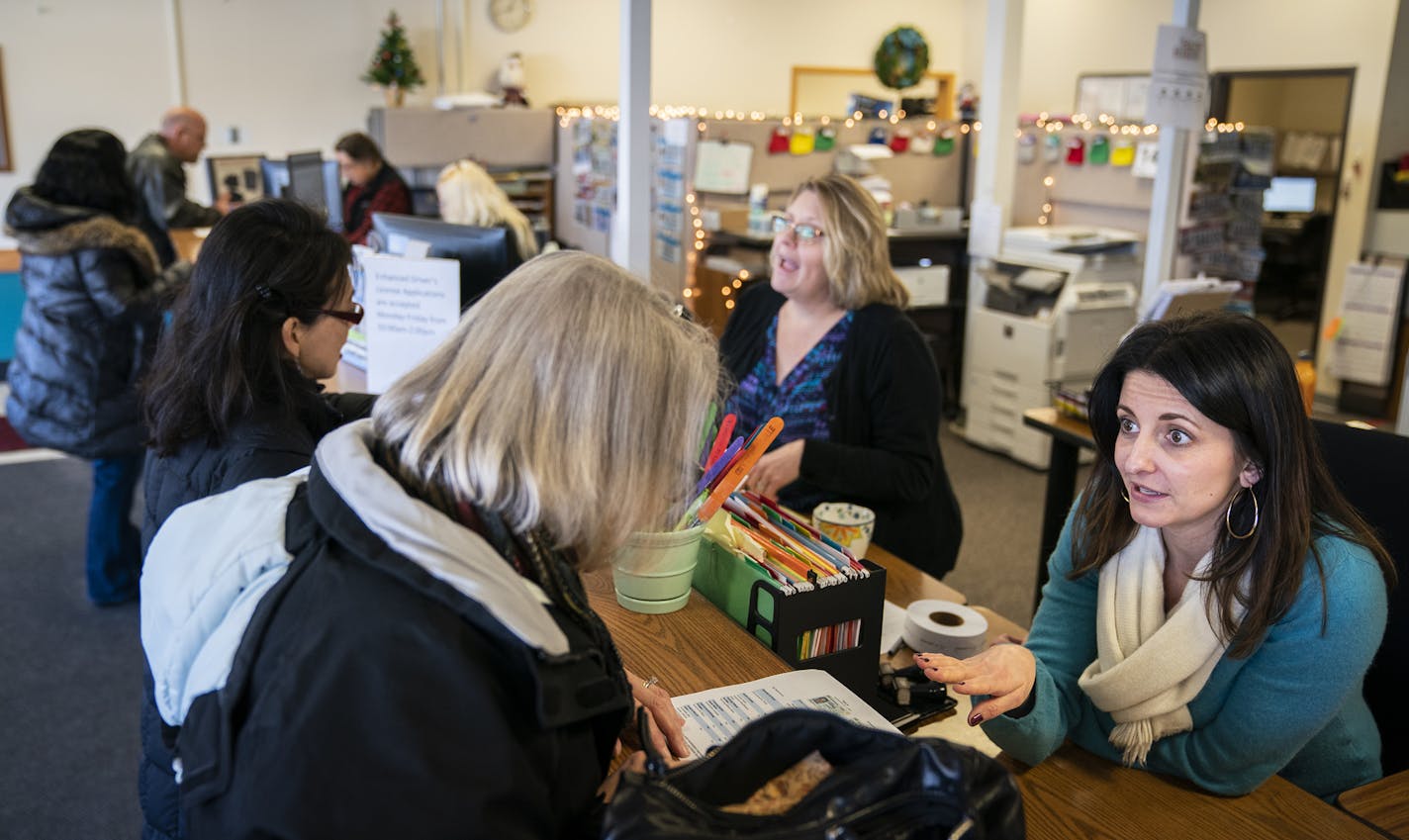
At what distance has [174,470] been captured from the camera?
152 cm

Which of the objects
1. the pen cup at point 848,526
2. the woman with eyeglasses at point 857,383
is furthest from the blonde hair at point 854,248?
the pen cup at point 848,526

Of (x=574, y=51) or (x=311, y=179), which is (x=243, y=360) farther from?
(x=574, y=51)

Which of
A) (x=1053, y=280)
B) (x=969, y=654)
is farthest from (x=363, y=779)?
(x=1053, y=280)

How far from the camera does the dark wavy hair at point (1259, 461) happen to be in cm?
129

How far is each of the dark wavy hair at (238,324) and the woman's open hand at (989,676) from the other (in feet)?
3.30

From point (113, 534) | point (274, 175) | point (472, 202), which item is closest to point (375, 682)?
point (113, 534)

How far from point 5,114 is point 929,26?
23.7 ft

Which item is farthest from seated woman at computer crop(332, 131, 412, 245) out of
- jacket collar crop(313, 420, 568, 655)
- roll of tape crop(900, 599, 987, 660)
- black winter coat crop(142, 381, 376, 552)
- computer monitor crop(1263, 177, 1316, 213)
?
computer monitor crop(1263, 177, 1316, 213)

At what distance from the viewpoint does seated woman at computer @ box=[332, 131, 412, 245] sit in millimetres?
5363

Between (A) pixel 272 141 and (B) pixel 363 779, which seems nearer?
(B) pixel 363 779

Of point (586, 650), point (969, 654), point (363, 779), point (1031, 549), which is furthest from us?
point (1031, 549)

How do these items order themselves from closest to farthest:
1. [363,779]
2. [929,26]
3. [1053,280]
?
[363,779] < [1053,280] < [929,26]

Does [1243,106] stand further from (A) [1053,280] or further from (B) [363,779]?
(B) [363,779]

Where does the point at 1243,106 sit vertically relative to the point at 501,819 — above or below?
above
